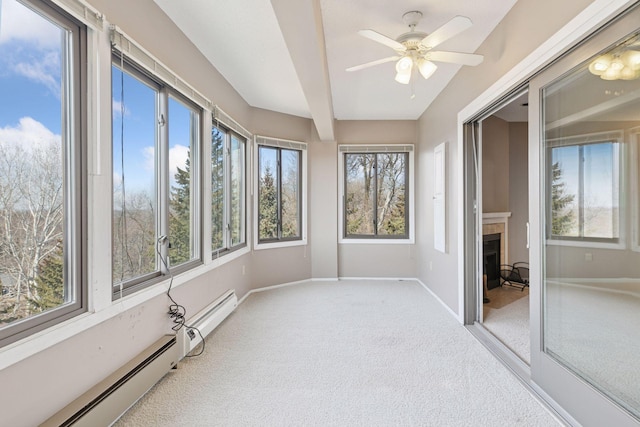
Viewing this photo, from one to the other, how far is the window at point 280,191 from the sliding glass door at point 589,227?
3.45m

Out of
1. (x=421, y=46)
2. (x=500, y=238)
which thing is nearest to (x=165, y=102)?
(x=421, y=46)

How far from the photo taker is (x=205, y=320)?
2809 millimetres

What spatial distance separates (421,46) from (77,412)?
2.96m

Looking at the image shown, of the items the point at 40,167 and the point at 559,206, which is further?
the point at 559,206

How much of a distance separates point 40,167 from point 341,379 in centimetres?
213

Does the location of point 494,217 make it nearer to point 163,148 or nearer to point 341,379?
point 341,379

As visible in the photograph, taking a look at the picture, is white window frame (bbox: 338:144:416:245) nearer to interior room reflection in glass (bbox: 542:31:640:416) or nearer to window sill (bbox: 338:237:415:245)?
window sill (bbox: 338:237:415:245)

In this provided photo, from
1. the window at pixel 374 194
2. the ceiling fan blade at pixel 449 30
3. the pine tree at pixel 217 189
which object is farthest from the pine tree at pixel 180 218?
the window at pixel 374 194

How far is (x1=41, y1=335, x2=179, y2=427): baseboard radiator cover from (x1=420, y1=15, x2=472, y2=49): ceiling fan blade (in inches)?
109

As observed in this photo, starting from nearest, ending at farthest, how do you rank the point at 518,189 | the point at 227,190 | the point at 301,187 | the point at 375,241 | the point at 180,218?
the point at 180,218 → the point at 227,190 → the point at 518,189 → the point at 301,187 → the point at 375,241

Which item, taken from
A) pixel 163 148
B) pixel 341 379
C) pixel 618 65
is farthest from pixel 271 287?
pixel 618 65

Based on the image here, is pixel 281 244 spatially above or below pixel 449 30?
below

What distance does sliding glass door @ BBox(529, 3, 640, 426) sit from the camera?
1.43 meters

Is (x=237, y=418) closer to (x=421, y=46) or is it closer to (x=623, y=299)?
(x=623, y=299)
